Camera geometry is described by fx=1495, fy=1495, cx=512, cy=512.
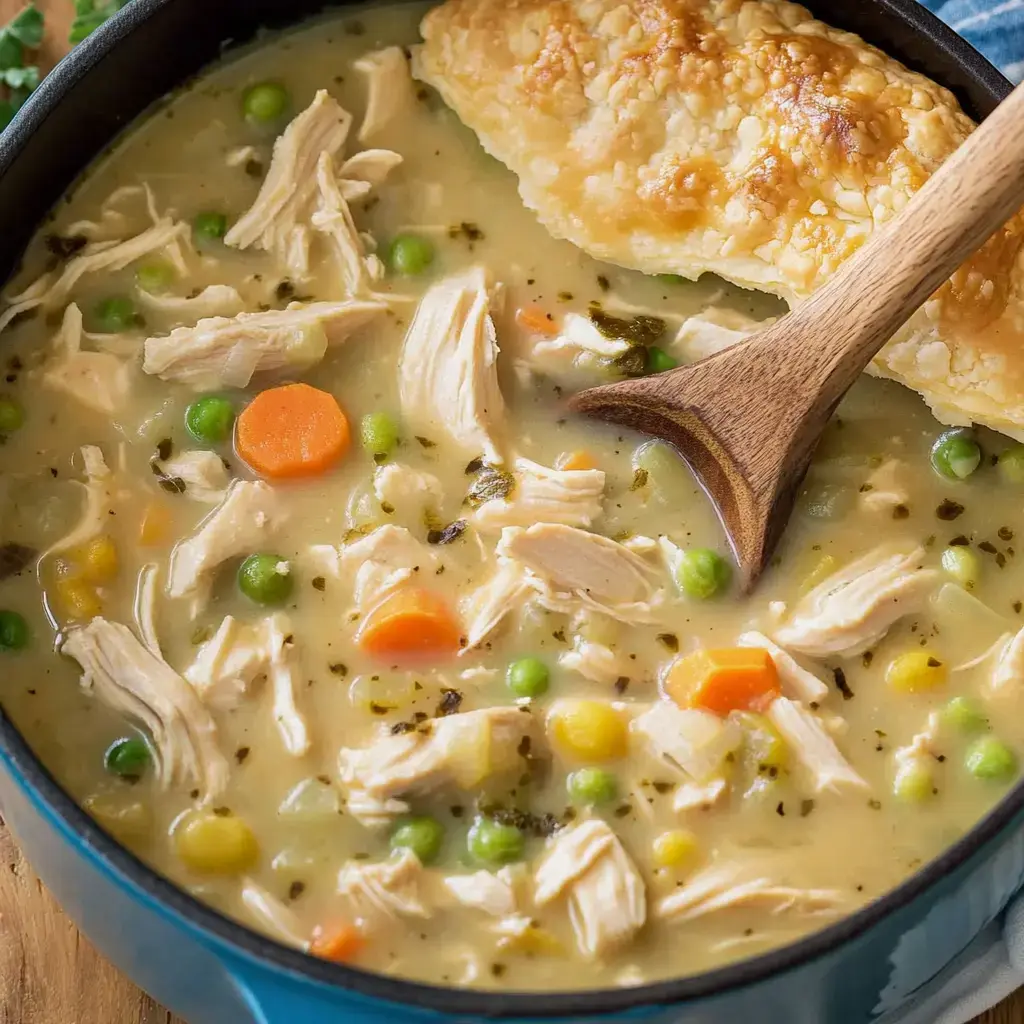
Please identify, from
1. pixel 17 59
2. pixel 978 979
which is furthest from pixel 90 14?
pixel 978 979

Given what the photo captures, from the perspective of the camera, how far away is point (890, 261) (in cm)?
265

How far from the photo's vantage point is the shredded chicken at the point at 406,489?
9.36 ft

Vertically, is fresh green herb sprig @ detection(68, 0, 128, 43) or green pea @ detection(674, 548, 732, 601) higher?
fresh green herb sprig @ detection(68, 0, 128, 43)

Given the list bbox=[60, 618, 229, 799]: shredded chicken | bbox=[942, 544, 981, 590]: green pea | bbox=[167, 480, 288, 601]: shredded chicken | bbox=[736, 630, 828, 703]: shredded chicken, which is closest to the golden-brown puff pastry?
bbox=[942, 544, 981, 590]: green pea

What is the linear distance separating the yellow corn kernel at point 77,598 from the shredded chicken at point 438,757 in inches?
22.5

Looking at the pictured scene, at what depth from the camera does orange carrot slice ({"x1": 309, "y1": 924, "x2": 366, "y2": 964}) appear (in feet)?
7.96

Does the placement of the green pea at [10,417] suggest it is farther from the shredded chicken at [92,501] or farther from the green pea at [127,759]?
the green pea at [127,759]

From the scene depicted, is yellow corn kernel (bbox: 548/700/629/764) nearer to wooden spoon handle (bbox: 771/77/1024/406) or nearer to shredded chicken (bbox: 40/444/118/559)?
wooden spoon handle (bbox: 771/77/1024/406)

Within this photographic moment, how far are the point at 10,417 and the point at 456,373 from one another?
88 cm

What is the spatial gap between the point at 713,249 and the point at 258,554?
3.57 feet

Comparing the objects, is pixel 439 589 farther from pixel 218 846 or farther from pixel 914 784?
pixel 914 784

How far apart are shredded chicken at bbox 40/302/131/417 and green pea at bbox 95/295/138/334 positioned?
5 centimetres

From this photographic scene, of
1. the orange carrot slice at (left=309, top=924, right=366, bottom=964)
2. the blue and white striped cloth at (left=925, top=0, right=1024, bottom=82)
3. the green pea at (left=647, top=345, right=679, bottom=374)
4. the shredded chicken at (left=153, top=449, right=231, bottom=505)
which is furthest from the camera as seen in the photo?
the blue and white striped cloth at (left=925, top=0, right=1024, bottom=82)

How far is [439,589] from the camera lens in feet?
9.12
